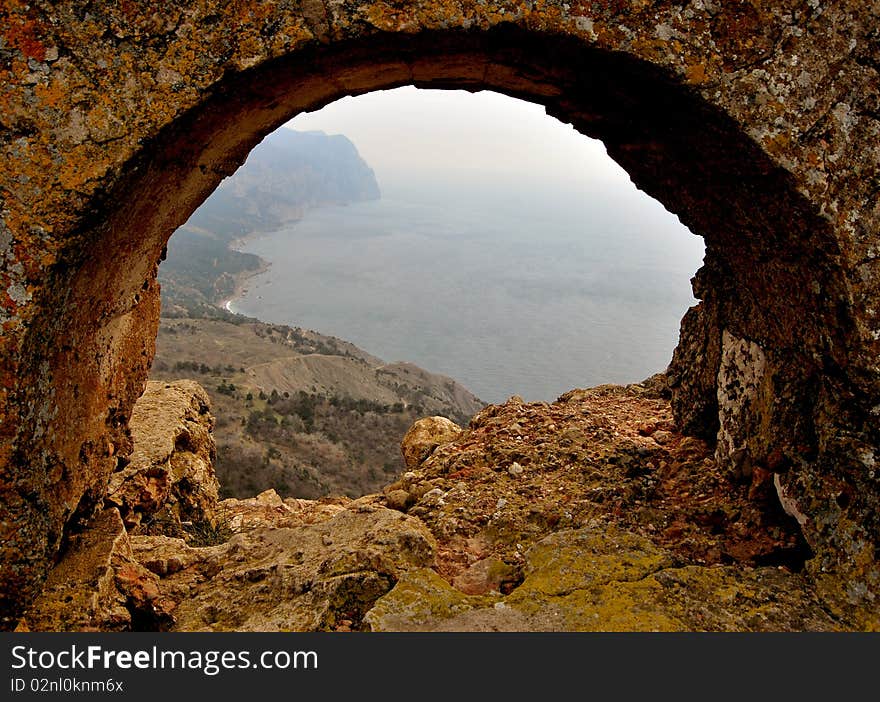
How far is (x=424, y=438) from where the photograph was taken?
232 inches

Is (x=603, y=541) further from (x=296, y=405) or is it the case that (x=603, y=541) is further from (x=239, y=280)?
(x=239, y=280)

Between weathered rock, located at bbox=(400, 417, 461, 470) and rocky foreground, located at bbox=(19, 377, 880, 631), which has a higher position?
weathered rock, located at bbox=(400, 417, 461, 470)

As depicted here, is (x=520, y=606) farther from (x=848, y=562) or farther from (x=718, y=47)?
(x=718, y=47)

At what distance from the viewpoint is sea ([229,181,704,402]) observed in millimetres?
67750

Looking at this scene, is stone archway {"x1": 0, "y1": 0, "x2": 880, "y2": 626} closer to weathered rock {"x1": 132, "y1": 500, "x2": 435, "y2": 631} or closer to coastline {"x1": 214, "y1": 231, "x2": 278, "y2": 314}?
weathered rock {"x1": 132, "y1": 500, "x2": 435, "y2": 631}

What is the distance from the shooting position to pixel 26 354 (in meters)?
2.28

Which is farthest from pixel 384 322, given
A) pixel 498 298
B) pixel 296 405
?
pixel 296 405

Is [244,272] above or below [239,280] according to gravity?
above

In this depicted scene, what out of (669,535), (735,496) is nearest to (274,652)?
(669,535)

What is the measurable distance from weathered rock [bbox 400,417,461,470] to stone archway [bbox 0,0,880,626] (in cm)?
305

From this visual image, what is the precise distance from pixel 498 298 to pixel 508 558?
3777 inches

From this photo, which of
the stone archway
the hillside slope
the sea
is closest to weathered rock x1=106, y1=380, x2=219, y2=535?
the stone archway

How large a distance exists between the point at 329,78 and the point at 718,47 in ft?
5.28

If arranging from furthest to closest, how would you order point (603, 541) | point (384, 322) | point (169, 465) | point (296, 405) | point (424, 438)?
point (384, 322) → point (296, 405) → point (424, 438) → point (169, 465) → point (603, 541)
